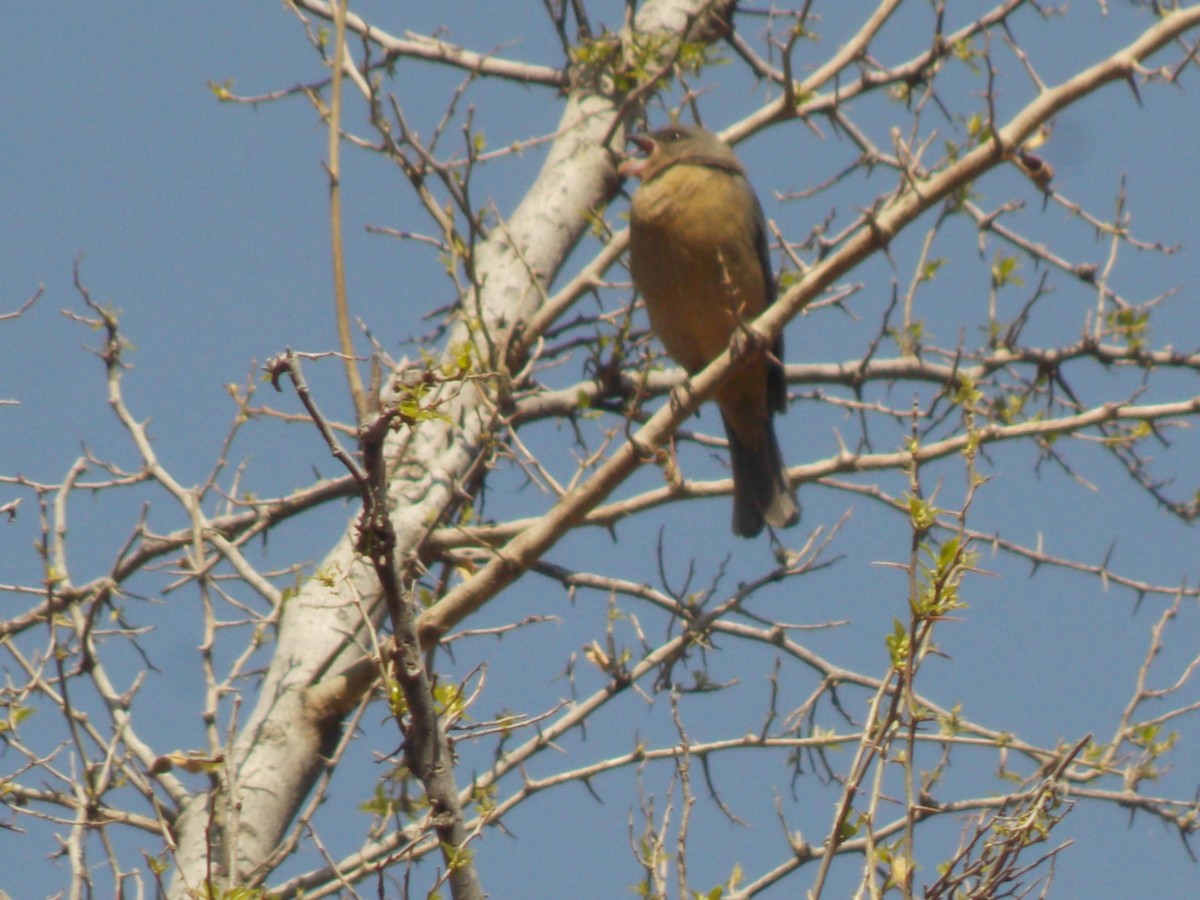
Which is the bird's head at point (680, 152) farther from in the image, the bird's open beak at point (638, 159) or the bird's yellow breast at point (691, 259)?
the bird's yellow breast at point (691, 259)

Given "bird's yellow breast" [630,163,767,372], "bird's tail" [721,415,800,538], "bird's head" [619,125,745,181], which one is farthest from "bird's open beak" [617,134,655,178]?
"bird's tail" [721,415,800,538]

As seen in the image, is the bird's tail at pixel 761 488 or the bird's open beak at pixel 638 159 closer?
the bird's tail at pixel 761 488

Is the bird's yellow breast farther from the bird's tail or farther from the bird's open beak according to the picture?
the bird's tail

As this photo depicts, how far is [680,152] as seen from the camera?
6336 millimetres

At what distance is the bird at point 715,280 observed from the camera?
5.88 meters

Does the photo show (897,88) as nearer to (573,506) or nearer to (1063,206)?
(1063,206)

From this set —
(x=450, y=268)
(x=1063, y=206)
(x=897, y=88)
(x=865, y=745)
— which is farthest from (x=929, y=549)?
(x=897, y=88)

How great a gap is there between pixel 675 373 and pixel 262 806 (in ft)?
9.08

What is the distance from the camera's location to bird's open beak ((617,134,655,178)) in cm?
635

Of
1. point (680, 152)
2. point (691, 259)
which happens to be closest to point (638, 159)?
point (680, 152)

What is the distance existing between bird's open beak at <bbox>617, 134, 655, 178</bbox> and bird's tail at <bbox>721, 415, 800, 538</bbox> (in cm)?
115

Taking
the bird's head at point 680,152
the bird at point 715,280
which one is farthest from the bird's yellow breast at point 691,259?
the bird's head at point 680,152

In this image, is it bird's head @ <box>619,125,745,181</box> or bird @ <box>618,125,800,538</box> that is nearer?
bird @ <box>618,125,800,538</box>

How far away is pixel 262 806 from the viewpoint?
4.30 metres
